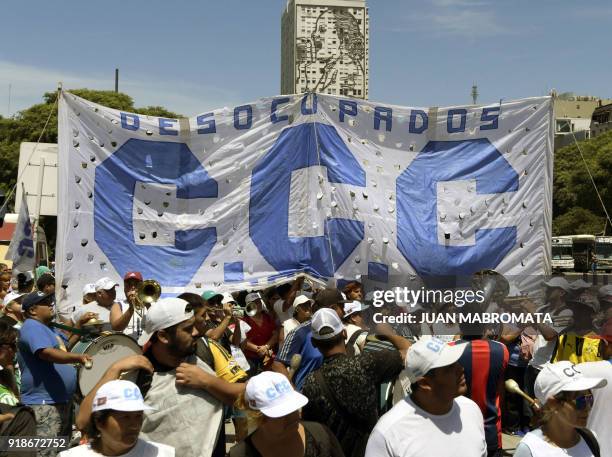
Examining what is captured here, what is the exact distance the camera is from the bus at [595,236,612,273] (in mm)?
49031

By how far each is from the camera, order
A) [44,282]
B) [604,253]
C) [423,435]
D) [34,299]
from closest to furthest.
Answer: [423,435]
[34,299]
[44,282]
[604,253]

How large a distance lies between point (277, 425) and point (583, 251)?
4880cm

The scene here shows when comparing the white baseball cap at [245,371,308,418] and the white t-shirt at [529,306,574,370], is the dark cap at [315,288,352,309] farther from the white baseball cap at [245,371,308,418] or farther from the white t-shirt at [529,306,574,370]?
the white baseball cap at [245,371,308,418]

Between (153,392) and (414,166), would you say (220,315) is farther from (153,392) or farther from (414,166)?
(153,392)

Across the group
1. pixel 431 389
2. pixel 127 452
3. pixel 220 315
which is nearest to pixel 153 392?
pixel 127 452


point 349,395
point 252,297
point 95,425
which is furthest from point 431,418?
point 252,297

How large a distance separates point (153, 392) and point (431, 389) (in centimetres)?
123

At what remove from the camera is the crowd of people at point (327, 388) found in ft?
12.6

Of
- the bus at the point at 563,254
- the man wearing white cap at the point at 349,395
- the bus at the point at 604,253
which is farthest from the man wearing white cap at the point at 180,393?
the bus at the point at 563,254

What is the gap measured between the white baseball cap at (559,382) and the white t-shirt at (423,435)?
13.0 inches

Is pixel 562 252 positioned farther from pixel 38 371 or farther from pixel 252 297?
pixel 38 371

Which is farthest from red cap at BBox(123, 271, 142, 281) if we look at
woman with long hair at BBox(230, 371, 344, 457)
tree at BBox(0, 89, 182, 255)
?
tree at BBox(0, 89, 182, 255)

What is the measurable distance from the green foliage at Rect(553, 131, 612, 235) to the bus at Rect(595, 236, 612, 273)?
24.6ft

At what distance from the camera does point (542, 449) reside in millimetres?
3945
